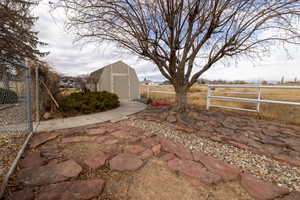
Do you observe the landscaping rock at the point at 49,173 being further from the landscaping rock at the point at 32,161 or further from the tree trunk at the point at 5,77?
the tree trunk at the point at 5,77

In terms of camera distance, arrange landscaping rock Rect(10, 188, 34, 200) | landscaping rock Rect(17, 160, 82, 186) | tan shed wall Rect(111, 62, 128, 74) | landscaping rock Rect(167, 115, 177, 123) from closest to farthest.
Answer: landscaping rock Rect(10, 188, 34, 200)
landscaping rock Rect(17, 160, 82, 186)
landscaping rock Rect(167, 115, 177, 123)
tan shed wall Rect(111, 62, 128, 74)

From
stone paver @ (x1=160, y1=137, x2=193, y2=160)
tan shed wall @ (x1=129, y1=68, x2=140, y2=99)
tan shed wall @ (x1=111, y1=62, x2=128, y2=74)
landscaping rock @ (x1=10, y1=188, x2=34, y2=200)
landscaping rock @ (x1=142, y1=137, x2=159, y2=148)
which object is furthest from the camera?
tan shed wall @ (x1=129, y1=68, x2=140, y2=99)

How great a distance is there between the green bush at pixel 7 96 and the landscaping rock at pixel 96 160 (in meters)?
1.63

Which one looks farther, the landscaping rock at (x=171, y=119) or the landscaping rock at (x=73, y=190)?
the landscaping rock at (x=171, y=119)

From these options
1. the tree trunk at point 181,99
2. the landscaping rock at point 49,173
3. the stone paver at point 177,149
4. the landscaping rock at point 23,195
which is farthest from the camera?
the tree trunk at point 181,99

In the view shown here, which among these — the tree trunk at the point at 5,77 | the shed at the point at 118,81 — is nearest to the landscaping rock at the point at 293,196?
the tree trunk at the point at 5,77

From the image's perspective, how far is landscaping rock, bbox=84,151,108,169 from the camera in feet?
5.69

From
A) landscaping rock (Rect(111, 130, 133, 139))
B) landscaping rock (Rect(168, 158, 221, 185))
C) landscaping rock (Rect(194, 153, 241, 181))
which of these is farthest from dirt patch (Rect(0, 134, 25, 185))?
landscaping rock (Rect(194, 153, 241, 181))

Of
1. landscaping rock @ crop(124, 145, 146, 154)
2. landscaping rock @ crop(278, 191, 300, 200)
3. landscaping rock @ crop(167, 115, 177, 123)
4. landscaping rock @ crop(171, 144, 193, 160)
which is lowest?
landscaping rock @ crop(278, 191, 300, 200)

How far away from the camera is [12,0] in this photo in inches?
182

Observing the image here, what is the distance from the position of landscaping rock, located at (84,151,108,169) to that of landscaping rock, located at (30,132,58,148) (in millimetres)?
1211

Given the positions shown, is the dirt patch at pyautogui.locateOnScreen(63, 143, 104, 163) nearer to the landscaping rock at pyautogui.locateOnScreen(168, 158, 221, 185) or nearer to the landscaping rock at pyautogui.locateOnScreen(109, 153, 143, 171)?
the landscaping rock at pyautogui.locateOnScreen(109, 153, 143, 171)

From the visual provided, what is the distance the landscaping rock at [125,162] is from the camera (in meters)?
1.69

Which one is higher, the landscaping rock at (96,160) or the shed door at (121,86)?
the shed door at (121,86)
